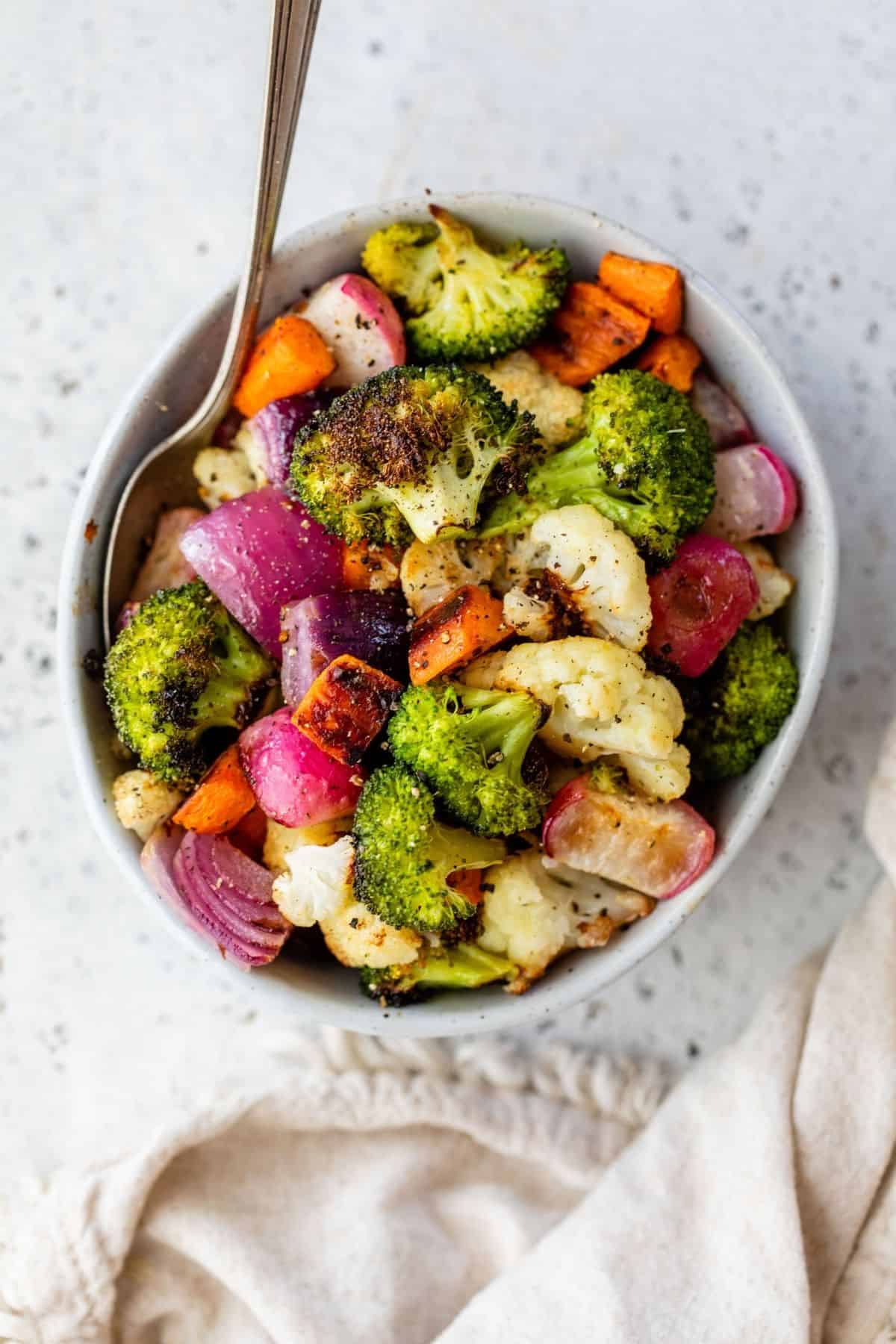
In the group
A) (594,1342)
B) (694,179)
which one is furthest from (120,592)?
(594,1342)

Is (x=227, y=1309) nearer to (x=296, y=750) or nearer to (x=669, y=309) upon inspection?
(x=296, y=750)

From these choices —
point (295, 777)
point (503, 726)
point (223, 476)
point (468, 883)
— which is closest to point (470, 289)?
point (223, 476)

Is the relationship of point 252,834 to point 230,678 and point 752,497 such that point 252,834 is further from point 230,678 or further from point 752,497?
point 752,497

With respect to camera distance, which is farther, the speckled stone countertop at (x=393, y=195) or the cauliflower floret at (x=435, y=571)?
the speckled stone countertop at (x=393, y=195)

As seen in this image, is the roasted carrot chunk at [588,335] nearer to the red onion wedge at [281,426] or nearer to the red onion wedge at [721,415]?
the red onion wedge at [721,415]

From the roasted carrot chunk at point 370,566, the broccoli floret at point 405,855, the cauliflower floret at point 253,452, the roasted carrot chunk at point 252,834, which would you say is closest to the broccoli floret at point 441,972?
the broccoli floret at point 405,855

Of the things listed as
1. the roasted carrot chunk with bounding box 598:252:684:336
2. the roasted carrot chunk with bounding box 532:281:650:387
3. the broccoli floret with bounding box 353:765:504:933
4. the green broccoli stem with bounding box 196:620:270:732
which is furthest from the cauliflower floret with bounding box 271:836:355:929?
the roasted carrot chunk with bounding box 598:252:684:336

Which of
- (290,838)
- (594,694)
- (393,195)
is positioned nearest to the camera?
(594,694)
